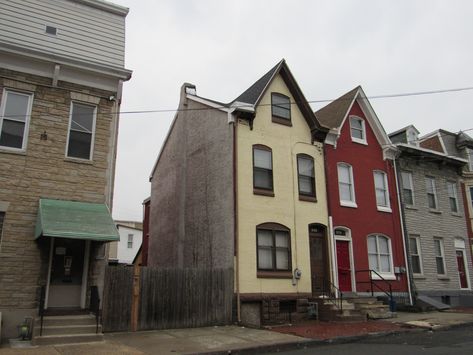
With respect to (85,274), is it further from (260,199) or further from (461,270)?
(461,270)

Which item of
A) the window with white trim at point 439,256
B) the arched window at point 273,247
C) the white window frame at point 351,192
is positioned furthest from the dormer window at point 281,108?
the window with white trim at point 439,256

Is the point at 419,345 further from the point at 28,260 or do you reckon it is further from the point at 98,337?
the point at 28,260

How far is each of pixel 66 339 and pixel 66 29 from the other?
31.2ft

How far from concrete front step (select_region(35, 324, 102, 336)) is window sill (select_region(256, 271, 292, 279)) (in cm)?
654

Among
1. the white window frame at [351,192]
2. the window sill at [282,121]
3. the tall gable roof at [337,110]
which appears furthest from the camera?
the tall gable roof at [337,110]

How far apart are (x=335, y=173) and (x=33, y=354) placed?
14.4m

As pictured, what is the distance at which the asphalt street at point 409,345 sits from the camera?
34.8 feet

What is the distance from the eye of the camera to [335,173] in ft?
66.6

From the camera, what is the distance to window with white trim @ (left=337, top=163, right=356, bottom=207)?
2044 centimetres

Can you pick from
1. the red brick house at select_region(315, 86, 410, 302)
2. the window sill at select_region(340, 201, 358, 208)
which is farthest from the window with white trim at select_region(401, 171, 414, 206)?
the window sill at select_region(340, 201, 358, 208)

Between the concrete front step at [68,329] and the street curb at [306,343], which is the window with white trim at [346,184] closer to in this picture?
the street curb at [306,343]

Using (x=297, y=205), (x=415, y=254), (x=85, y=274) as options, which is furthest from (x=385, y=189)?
(x=85, y=274)

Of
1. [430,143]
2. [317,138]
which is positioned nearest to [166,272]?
[317,138]

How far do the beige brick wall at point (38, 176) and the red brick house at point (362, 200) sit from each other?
1016 centimetres
